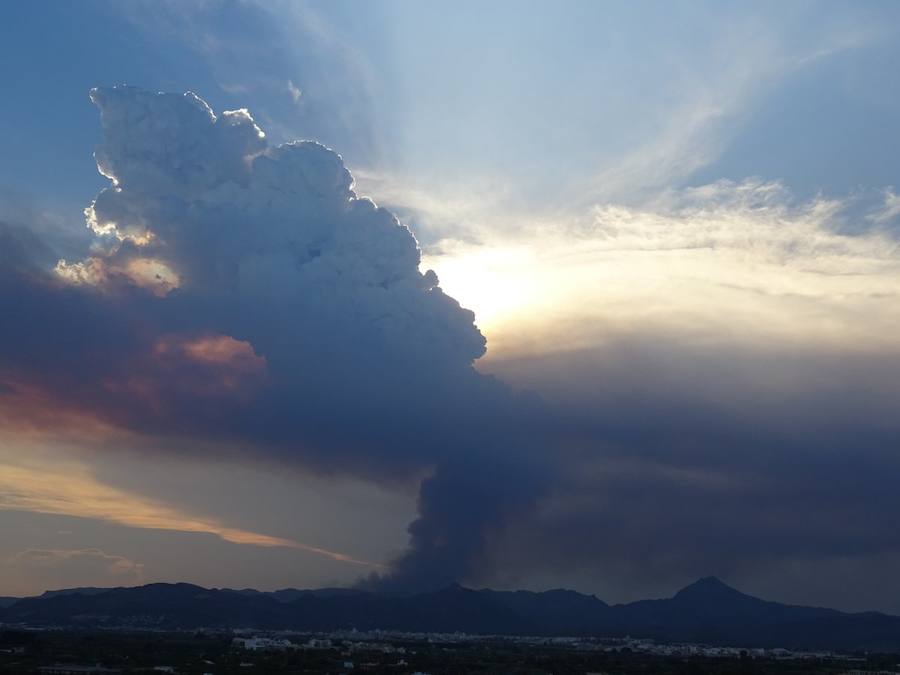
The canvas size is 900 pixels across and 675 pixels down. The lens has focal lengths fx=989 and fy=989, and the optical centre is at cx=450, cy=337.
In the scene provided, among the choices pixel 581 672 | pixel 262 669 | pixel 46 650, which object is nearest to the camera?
pixel 262 669

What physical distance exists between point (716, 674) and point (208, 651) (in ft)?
283

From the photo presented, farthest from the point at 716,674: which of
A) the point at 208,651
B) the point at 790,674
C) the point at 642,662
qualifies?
the point at 208,651

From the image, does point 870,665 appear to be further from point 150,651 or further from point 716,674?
point 150,651

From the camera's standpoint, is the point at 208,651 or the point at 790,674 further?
the point at 208,651

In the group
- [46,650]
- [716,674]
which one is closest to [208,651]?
[46,650]

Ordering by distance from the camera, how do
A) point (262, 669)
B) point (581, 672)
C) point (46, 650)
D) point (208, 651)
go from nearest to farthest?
1. point (262, 669)
2. point (581, 672)
3. point (46, 650)
4. point (208, 651)

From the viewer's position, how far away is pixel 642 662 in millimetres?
173875

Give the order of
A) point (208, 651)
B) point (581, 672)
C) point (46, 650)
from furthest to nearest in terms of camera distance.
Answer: point (208, 651) → point (46, 650) → point (581, 672)

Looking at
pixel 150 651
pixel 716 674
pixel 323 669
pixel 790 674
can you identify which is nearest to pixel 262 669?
pixel 323 669

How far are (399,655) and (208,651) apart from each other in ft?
111

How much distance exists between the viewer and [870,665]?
591 ft

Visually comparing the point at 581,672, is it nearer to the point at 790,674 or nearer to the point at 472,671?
the point at 472,671

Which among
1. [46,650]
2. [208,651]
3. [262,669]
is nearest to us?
[262,669]

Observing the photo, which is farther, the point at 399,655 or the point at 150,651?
the point at 399,655
